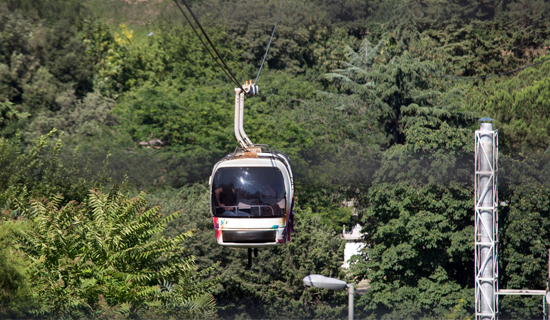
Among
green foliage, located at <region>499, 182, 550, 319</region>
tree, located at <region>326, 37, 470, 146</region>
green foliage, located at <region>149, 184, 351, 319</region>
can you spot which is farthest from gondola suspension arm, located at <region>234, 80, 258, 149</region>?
tree, located at <region>326, 37, 470, 146</region>

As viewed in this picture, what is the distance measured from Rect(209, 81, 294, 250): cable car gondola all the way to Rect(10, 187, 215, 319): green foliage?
238 centimetres

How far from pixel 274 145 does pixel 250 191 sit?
56.4ft

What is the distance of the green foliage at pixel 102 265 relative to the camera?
1144 cm

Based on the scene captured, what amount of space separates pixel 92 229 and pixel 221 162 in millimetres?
3429

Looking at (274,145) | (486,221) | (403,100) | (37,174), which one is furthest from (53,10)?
(486,221)

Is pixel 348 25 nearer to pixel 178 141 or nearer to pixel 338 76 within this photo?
pixel 338 76

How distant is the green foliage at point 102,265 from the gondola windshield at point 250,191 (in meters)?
2.57

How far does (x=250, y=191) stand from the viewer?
416 inches

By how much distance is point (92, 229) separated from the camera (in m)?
12.3

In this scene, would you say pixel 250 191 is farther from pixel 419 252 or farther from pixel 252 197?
pixel 419 252

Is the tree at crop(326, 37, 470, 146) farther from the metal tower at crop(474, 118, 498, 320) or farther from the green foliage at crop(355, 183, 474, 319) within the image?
the metal tower at crop(474, 118, 498, 320)

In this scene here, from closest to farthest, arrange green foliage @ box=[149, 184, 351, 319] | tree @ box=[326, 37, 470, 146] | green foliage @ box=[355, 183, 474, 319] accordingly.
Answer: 1. green foliage @ box=[149, 184, 351, 319]
2. green foliage @ box=[355, 183, 474, 319]
3. tree @ box=[326, 37, 470, 146]

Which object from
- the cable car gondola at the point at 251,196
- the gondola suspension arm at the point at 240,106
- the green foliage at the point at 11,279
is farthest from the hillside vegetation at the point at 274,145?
the gondola suspension arm at the point at 240,106

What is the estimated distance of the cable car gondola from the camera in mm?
10500
